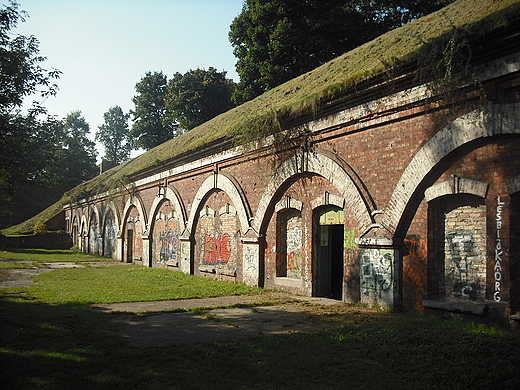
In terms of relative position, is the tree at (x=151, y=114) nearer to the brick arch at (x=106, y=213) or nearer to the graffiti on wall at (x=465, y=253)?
the brick arch at (x=106, y=213)

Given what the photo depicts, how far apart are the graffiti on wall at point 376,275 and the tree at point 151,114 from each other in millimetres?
43657

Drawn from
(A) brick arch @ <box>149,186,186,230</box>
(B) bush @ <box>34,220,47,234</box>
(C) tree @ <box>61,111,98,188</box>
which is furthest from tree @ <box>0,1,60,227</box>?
(C) tree @ <box>61,111,98,188</box>

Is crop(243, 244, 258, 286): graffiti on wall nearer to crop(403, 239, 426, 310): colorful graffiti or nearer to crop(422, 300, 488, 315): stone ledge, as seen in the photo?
crop(403, 239, 426, 310): colorful graffiti

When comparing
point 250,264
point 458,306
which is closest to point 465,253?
point 458,306

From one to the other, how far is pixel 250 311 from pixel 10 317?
13.5 feet

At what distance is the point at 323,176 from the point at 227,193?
4.74m

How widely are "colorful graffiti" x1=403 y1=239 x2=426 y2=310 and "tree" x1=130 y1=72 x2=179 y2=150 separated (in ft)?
146

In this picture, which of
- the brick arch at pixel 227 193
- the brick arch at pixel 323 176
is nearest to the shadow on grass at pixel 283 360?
the brick arch at pixel 323 176

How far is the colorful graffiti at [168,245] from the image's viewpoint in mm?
18188

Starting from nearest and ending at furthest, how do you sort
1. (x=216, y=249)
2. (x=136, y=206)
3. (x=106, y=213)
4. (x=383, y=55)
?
(x=383, y=55), (x=216, y=249), (x=136, y=206), (x=106, y=213)

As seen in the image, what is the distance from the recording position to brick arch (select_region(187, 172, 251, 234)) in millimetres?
12898

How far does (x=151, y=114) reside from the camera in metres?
52.1

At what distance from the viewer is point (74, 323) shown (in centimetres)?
694

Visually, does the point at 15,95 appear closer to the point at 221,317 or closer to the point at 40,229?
the point at 221,317
